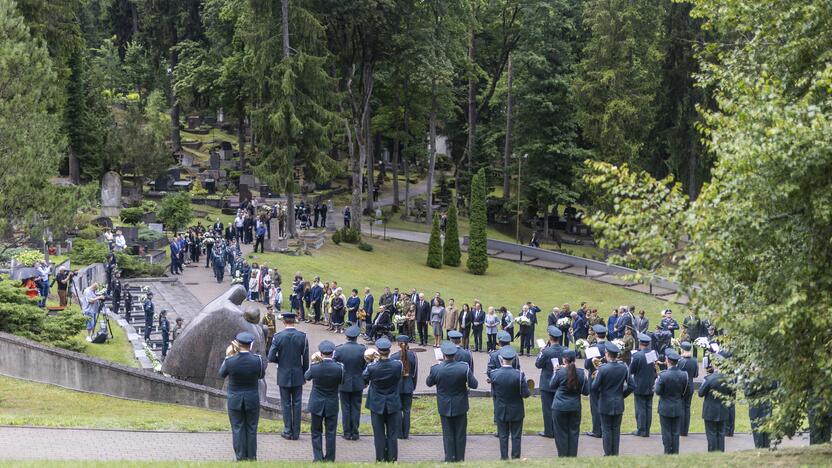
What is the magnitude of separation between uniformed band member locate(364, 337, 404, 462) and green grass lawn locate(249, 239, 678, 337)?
2106 centimetres

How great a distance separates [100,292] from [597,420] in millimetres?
14515

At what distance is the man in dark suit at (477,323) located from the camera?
2775 cm

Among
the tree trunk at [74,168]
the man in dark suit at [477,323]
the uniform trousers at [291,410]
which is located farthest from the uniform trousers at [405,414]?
the tree trunk at [74,168]

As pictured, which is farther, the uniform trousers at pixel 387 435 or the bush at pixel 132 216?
the bush at pixel 132 216

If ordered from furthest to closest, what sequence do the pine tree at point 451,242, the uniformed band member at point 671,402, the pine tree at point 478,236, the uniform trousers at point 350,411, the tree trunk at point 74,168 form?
the tree trunk at point 74,168 → the pine tree at point 451,242 → the pine tree at point 478,236 → the uniformed band member at point 671,402 → the uniform trousers at point 350,411

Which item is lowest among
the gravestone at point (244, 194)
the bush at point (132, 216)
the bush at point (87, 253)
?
the bush at point (87, 253)

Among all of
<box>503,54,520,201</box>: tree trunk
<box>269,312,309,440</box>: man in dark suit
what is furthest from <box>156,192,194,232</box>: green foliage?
<box>269,312,309,440</box>: man in dark suit

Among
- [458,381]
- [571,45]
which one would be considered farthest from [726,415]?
[571,45]

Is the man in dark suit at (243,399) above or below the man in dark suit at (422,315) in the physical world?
above

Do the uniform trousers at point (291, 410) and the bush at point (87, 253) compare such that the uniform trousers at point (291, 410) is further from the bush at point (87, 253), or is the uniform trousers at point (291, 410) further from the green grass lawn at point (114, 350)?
the bush at point (87, 253)

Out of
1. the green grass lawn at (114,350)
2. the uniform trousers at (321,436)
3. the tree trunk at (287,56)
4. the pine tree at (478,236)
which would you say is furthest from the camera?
the pine tree at (478,236)

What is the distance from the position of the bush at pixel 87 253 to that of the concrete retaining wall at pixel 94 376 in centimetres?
1507

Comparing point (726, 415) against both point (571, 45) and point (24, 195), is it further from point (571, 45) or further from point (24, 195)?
point (571, 45)

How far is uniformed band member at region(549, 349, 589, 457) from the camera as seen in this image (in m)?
14.1
